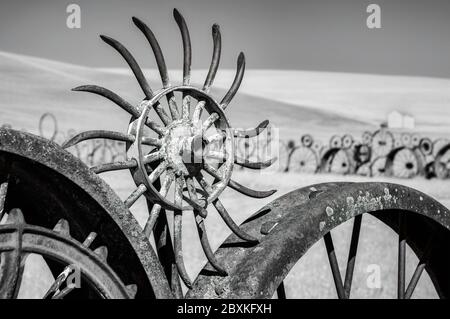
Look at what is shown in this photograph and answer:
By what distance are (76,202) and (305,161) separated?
2539 centimetres

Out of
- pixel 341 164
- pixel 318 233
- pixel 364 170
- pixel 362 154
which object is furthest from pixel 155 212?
pixel 364 170

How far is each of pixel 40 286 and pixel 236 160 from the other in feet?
18.1

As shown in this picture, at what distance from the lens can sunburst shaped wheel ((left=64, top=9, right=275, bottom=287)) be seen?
1.82m

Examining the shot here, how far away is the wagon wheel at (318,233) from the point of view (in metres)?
1.98

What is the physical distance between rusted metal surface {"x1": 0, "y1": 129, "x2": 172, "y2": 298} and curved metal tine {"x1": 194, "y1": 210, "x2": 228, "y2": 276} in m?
0.21

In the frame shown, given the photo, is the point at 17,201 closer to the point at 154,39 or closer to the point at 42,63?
the point at 154,39

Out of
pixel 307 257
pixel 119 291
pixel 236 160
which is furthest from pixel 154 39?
pixel 307 257

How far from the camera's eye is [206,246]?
1955 mm

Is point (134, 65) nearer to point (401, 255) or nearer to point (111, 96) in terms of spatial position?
point (111, 96)

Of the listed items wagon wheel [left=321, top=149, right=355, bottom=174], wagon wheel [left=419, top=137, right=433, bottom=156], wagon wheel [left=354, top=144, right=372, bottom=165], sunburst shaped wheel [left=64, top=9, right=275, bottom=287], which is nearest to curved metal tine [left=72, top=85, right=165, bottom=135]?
sunburst shaped wheel [left=64, top=9, right=275, bottom=287]

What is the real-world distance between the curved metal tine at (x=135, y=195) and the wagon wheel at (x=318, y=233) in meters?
0.39

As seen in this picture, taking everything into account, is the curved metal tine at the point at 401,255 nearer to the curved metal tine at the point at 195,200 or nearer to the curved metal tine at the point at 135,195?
the curved metal tine at the point at 195,200

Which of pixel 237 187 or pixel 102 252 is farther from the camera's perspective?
pixel 237 187

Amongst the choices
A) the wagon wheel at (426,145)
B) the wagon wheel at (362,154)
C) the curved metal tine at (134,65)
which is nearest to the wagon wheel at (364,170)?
the wagon wheel at (362,154)
